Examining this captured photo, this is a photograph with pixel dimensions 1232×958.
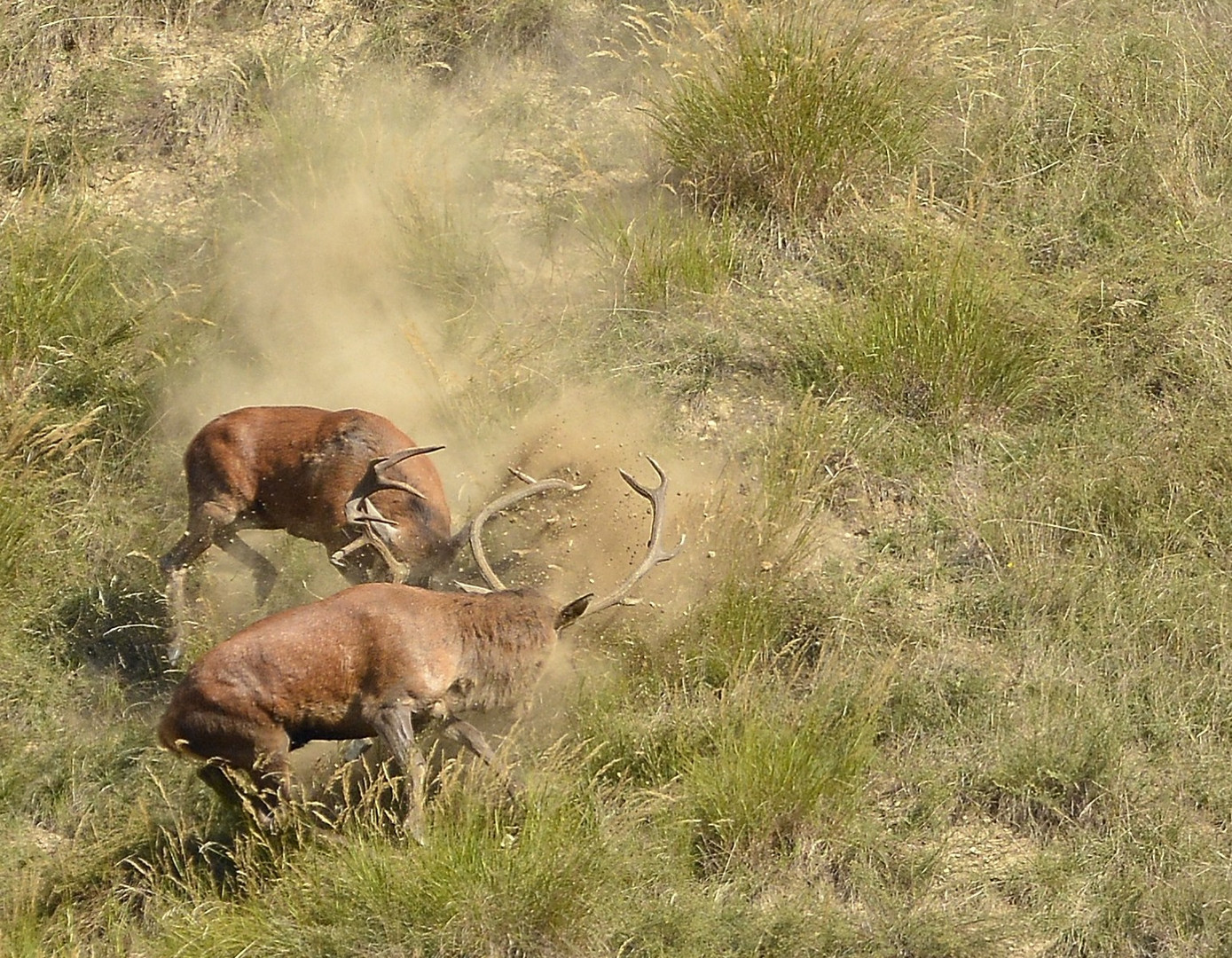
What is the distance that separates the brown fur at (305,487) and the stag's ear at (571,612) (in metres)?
0.78

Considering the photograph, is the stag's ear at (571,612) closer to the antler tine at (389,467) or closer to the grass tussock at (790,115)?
the antler tine at (389,467)

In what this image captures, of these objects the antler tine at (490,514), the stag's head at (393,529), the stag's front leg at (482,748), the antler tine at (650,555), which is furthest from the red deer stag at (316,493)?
the antler tine at (650,555)

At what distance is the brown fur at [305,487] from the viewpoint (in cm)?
675

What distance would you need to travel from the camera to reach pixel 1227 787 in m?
6.02

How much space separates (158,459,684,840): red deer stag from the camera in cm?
575

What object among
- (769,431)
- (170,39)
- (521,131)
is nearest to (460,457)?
(769,431)

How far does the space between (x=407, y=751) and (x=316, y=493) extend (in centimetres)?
156

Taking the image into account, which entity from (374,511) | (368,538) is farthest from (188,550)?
(368,538)

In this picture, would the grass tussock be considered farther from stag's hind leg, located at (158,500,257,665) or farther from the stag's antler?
stag's hind leg, located at (158,500,257,665)

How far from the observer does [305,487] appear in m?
6.95

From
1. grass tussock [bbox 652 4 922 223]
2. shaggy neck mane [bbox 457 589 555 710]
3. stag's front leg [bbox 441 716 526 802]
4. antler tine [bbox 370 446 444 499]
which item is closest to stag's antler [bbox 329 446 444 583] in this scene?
antler tine [bbox 370 446 444 499]

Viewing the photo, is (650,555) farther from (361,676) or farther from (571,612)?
(361,676)

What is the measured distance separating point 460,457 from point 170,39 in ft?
14.0

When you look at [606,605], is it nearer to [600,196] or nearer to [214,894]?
[214,894]
